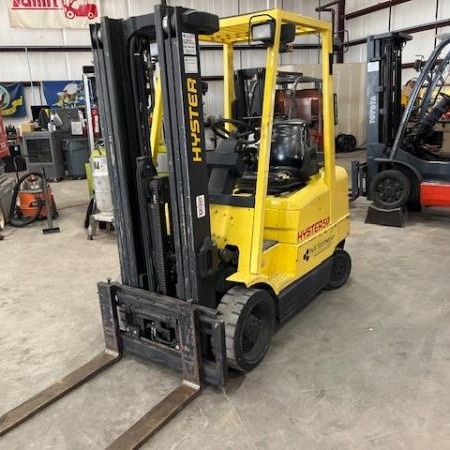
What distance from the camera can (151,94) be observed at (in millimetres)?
2836

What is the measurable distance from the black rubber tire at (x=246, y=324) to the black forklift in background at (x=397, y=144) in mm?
3665

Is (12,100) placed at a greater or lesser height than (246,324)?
greater

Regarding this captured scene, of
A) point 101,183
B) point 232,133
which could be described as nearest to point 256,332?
point 232,133

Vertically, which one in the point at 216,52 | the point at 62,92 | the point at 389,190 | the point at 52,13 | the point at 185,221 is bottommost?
the point at 389,190

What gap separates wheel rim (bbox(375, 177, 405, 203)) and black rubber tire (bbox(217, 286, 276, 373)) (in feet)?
12.6

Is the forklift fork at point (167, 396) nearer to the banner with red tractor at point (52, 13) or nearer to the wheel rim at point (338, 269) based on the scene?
the wheel rim at point (338, 269)

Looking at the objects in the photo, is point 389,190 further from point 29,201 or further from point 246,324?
point 29,201

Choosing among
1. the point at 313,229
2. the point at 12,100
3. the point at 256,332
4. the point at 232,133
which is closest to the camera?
the point at 256,332

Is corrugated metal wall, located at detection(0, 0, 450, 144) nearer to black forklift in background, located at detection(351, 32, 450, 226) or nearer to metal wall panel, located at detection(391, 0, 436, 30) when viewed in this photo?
metal wall panel, located at detection(391, 0, 436, 30)

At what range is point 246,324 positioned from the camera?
2.89 m

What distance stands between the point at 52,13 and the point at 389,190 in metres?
11.0

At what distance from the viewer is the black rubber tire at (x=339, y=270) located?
411 centimetres

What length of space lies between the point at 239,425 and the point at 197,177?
4.49ft

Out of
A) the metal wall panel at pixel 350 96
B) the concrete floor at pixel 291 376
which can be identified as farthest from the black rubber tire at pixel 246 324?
the metal wall panel at pixel 350 96
